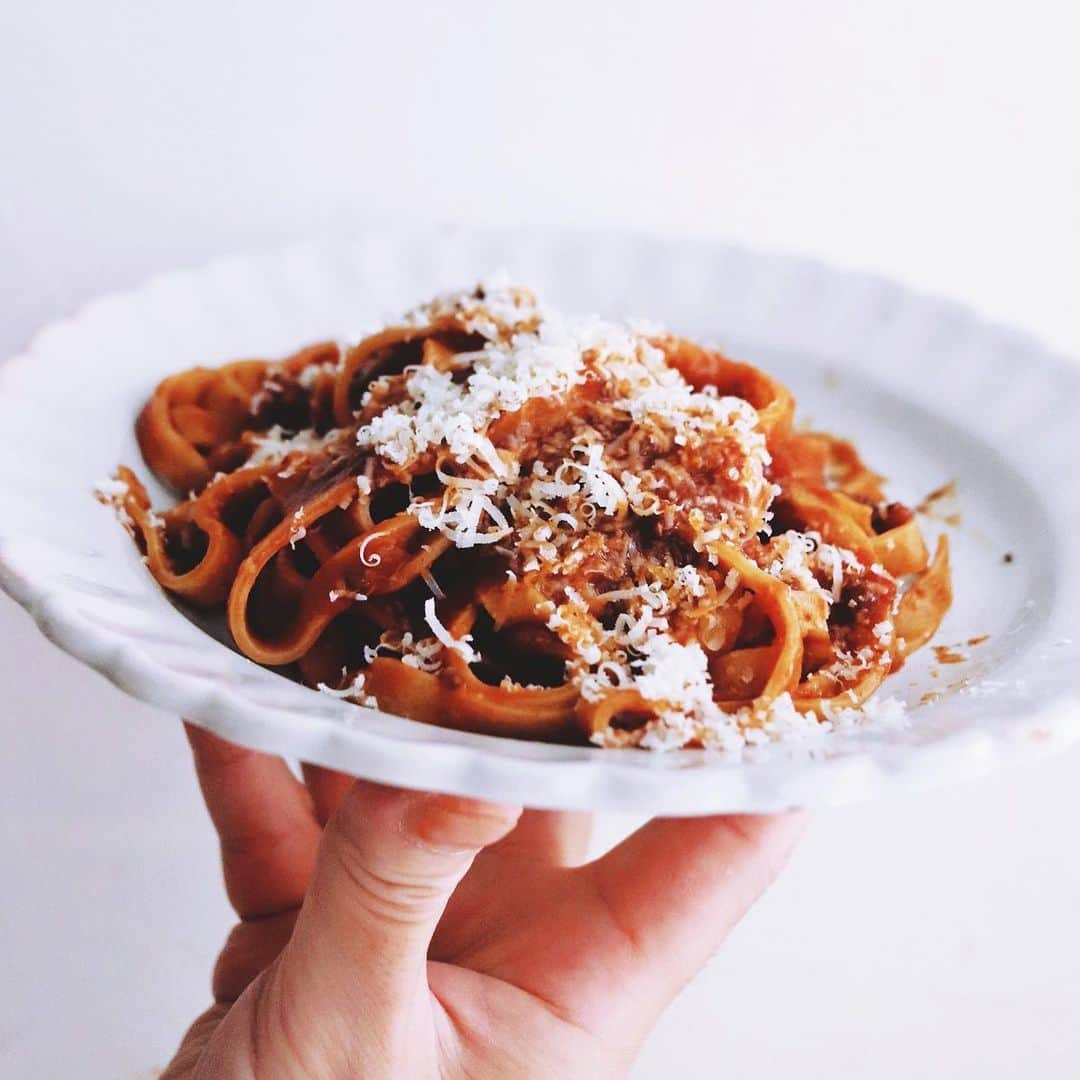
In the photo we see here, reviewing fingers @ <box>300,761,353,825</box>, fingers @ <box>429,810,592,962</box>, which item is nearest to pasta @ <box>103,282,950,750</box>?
fingers @ <box>429,810,592,962</box>

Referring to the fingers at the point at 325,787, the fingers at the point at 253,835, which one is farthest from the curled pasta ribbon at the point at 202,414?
the fingers at the point at 325,787

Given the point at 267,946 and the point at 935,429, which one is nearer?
the point at 267,946

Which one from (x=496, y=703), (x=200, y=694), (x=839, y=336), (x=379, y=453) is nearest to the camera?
(x=200, y=694)


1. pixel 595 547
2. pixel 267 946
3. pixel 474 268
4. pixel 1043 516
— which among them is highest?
pixel 1043 516

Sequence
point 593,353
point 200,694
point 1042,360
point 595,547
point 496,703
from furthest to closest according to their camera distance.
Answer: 1. point 1042,360
2. point 593,353
3. point 595,547
4. point 496,703
5. point 200,694

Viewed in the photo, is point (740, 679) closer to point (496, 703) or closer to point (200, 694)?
point (496, 703)

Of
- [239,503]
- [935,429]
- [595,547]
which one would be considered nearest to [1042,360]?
[935,429]

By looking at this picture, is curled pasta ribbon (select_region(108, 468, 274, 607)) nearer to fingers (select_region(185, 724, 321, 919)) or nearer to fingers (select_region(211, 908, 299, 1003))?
fingers (select_region(185, 724, 321, 919))
